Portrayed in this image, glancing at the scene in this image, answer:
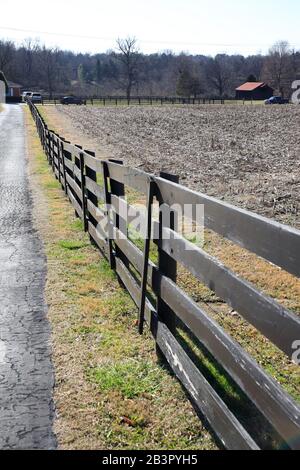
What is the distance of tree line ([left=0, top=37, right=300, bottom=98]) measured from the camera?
4715 inches

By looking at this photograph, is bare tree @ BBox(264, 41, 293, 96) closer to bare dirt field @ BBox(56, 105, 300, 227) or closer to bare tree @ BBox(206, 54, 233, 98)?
bare tree @ BBox(206, 54, 233, 98)

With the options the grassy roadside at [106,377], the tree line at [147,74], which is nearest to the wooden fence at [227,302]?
the grassy roadside at [106,377]

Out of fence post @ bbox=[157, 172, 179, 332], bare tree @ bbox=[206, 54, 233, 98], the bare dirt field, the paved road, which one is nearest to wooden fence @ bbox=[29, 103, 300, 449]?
Result: fence post @ bbox=[157, 172, 179, 332]

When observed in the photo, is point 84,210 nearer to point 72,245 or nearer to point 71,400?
point 72,245

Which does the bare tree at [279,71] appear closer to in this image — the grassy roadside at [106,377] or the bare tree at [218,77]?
the bare tree at [218,77]

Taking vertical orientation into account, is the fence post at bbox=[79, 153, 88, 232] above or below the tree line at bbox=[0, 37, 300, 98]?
below

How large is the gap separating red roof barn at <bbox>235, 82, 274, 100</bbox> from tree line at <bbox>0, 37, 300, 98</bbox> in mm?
5076

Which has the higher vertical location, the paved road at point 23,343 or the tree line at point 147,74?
the tree line at point 147,74

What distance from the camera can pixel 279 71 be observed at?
122 meters

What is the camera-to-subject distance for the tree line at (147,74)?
11975cm

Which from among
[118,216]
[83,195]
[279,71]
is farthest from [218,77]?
[118,216]

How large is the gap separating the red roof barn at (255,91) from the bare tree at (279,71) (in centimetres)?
379

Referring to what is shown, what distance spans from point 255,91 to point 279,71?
16.2 metres

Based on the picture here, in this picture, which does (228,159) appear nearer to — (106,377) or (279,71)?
(106,377)
